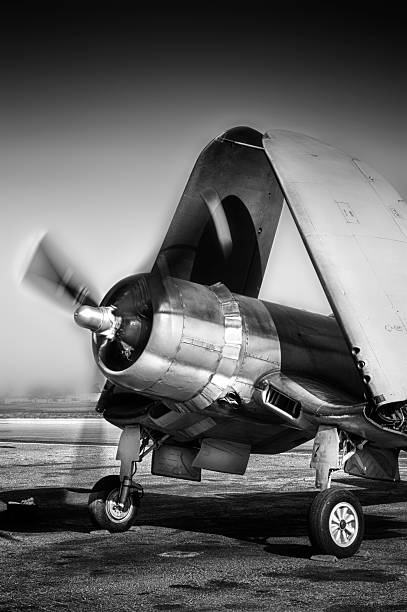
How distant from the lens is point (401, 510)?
45.9ft

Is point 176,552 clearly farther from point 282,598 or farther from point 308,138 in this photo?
point 308,138

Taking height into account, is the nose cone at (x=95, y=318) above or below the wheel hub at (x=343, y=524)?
above

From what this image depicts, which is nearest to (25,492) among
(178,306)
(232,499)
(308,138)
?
(232,499)

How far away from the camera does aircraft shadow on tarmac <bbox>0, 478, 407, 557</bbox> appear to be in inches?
427

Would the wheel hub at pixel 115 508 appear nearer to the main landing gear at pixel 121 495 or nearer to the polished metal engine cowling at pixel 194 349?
the main landing gear at pixel 121 495

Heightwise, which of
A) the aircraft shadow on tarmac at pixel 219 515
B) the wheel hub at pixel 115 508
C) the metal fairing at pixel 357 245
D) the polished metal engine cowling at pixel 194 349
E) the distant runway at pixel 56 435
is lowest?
the distant runway at pixel 56 435

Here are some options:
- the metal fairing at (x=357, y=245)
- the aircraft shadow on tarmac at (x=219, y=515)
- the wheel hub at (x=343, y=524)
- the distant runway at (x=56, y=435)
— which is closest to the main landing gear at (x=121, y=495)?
the aircraft shadow on tarmac at (x=219, y=515)

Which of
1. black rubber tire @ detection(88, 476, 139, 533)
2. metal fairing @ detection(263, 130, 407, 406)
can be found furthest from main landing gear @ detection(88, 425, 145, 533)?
metal fairing @ detection(263, 130, 407, 406)

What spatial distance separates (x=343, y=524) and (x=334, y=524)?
0.16 meters

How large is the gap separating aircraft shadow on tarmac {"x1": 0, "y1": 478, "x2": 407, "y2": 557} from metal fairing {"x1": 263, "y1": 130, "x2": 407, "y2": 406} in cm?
260

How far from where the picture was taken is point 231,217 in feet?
40.0

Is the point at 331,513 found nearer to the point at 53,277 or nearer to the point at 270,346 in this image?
the point at 270,346

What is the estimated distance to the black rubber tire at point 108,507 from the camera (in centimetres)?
1084

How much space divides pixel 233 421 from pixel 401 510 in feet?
18.0
